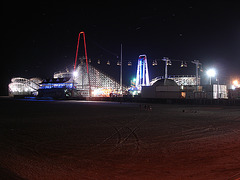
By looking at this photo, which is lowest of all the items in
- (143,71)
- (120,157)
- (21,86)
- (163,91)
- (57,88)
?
(120,157)

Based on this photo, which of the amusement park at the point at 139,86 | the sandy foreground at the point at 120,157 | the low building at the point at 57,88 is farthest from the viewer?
the low building at the point at 57,88

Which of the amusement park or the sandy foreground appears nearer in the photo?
the sandy foreground

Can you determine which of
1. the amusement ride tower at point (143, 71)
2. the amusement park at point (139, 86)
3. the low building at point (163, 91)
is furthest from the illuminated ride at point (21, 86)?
the low building at point (163, 91)

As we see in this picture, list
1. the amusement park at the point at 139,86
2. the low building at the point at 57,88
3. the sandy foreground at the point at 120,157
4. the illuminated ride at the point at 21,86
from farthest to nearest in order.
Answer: the illuminated ride at the point at 21,86 < the low building at the point at 57,88 < the amusement park at the point at 139,86 < the sandy foreground at the point at 120,157

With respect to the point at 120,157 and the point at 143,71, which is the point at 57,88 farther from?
the point at 120,157

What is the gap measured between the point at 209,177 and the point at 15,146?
578 cm

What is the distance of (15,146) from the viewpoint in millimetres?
6898

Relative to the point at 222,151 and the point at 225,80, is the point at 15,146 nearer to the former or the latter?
the point at 222,151

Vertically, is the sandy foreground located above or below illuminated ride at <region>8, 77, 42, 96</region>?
below

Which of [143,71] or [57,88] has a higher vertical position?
[143,71]

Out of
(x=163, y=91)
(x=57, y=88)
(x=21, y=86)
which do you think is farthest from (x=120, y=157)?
(x=21, y=86)

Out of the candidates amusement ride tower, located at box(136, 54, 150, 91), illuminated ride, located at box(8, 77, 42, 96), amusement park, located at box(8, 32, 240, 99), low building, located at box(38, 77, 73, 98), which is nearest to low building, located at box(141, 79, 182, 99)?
amusement park, located at box(8, 32, 240, 99)

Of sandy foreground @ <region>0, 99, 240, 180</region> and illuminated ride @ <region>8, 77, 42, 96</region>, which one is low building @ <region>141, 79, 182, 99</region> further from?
illuminated ride @ <region>8, 77, 42, 96</region>

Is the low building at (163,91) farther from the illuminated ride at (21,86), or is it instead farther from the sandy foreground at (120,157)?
the illuminated ride at (21,86)
